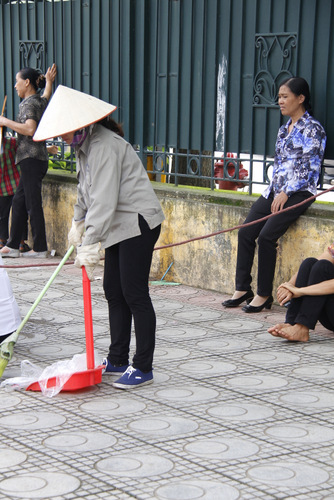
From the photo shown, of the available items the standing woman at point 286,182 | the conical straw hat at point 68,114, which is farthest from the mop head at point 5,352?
the standing woman at point 286,182

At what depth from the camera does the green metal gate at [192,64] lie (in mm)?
6988

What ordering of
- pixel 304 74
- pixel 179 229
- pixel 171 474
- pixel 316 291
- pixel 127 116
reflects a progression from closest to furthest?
pixel 171 474, pixel 316 291, pixel 304 74, pixel 179 229, pixel 127 116

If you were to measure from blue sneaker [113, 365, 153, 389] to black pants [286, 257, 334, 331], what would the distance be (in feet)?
4.63

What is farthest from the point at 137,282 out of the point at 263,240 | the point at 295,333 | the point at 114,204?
the point at 263,240

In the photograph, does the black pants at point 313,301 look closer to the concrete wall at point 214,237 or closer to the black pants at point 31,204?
the concrete wall at point 214,237

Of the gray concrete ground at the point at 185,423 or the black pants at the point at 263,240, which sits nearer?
the gray concrete ground at the point at 185,423

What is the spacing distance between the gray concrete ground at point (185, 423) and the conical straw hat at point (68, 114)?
1428 mm

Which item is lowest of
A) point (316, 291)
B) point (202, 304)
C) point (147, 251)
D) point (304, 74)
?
point (202, 304)

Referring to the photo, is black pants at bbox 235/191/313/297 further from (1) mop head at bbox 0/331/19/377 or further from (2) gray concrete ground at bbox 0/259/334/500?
(1) mop head at bbox 0/331/19/377

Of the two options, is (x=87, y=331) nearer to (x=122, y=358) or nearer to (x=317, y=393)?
(x=122, y=358)

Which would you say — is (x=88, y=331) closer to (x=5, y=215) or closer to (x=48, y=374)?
(x=48, y=374)

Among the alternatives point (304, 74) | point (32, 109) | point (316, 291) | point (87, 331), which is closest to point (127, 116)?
point (32, 109)

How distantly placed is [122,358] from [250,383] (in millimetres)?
769

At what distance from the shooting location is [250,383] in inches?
197
